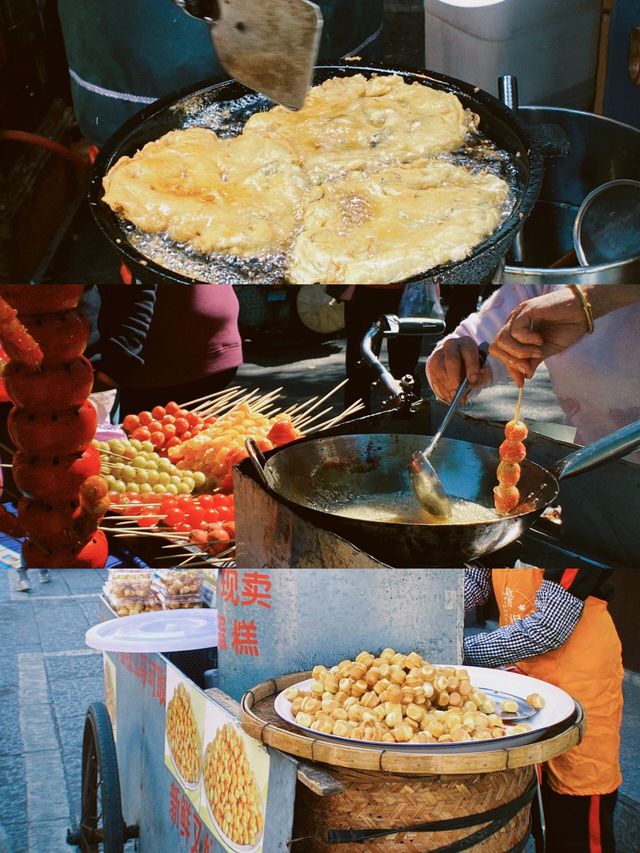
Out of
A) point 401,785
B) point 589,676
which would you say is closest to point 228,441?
point 401,785

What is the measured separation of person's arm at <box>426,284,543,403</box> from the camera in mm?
1845

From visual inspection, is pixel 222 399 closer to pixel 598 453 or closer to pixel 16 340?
pixel 16 340

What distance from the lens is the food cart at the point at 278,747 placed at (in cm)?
207

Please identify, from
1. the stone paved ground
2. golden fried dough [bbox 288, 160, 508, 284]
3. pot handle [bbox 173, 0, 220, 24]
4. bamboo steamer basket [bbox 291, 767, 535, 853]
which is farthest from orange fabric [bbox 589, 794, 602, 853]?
pot handle [bbox 173, 0, 220, 24]

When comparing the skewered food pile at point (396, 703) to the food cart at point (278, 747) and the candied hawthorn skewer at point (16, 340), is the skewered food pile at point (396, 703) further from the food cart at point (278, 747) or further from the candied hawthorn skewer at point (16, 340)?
the candied hawthorn skewer at point (16, 340)

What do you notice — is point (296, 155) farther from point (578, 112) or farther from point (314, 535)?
point (314, 535)

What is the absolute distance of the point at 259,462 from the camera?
191 centimetres

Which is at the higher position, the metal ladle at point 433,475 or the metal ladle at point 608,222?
the metal ladle at point 608,222

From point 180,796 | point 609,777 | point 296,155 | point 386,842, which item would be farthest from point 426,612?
point 296,155

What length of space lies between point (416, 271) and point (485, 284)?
0.22 meters

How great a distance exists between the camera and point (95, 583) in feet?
7.18

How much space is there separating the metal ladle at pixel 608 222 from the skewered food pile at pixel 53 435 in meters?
0.96

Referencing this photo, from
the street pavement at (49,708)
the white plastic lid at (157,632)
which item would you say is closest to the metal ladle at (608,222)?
the street pavement at (49,708)

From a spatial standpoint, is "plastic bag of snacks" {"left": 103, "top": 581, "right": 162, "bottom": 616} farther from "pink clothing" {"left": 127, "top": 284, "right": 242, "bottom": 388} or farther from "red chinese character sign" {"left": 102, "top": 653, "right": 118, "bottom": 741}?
"pink clothing" {"left": 127, "top": 284, "right": 242, "bottom": 388}
